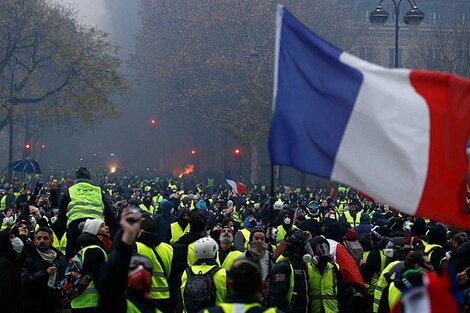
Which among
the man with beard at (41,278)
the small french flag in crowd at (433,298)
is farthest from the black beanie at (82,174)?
the small french flag in crowd at (433,298)

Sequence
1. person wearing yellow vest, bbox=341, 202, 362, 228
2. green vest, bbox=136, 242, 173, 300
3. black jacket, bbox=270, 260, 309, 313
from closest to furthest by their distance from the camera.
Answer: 1. black jacket, bbox=270, 260, 309, 313
2. green vest, bbox=136, 242, 173, 300
3. person wearing yellow vest, bbox=341, 202, 362, 228

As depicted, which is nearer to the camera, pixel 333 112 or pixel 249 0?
pixel 333 112

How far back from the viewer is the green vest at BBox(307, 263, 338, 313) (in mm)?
10930

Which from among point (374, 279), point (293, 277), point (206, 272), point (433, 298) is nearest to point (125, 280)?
point (433, 298)

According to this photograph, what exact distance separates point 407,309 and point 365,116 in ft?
9.11

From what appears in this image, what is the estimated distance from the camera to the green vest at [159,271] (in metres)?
10.6

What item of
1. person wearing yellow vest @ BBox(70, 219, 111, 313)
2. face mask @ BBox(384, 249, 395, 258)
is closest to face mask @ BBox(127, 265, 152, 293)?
person wearing yellow vest @ BBox(70, 219, 111, 313)

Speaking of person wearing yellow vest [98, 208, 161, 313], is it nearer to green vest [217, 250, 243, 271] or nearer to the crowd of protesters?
the crowd of protesters

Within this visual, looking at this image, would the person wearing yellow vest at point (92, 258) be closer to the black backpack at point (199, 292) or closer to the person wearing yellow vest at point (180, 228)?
the black backpack at point (199, 292)

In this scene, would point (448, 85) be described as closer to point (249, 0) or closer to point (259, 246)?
point (259, 246)

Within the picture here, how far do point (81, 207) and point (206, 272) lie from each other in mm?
3499

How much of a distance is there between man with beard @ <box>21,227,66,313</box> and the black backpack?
1.89 m

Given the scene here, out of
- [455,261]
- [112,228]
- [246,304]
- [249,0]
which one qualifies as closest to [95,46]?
[249,0]

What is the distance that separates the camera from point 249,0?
60906 millimetres
